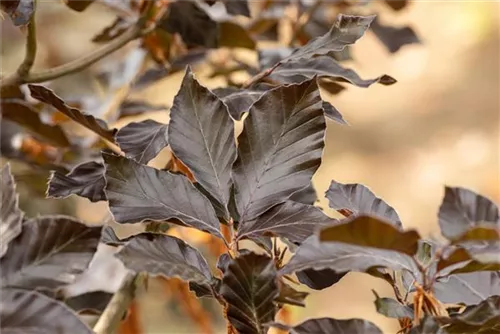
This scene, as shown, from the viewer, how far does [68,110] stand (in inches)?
18.6

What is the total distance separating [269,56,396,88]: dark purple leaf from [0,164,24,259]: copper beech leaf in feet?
0.72

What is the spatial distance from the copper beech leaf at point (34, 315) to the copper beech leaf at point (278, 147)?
5.2 inches

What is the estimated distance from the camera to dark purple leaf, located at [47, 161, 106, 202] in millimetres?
435

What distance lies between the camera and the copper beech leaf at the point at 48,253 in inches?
12.6

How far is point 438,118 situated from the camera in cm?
254

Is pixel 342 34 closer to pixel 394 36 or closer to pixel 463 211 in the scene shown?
pixel 463 211

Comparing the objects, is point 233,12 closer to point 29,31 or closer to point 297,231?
point 29,31

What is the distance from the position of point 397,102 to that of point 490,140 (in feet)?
1.30

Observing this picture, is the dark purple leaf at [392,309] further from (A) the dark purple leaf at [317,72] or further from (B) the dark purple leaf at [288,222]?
(A) the dark purple leaf at [317,72]

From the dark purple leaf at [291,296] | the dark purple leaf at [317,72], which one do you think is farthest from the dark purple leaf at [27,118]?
the dark purple leaf at [291,296]

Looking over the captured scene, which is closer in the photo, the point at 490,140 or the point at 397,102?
the point at 490,140

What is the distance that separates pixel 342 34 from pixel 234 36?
308 millimetres

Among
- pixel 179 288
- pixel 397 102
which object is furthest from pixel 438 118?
pixel 179 288

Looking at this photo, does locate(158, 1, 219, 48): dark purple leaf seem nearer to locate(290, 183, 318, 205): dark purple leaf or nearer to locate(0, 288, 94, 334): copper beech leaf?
locate(290, 183, 318, 205): dark purple leaf
